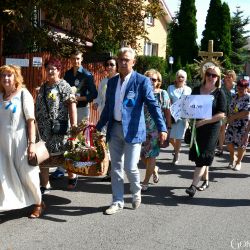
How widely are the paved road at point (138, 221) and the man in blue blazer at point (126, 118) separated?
0.40 metres

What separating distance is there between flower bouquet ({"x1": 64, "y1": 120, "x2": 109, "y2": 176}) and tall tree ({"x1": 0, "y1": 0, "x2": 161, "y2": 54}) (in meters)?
4.56

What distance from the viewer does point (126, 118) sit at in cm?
522

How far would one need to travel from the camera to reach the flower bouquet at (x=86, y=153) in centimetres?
558

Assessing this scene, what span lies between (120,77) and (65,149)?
4.03 feet

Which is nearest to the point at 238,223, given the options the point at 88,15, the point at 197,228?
the point at 197,228

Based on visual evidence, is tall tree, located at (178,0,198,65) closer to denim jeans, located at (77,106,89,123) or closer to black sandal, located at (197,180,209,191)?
denim jeans, located at (77,106,89,123)

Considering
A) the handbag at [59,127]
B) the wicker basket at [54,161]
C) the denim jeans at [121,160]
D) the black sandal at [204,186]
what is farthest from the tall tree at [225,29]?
the denim jeans at [121,160]

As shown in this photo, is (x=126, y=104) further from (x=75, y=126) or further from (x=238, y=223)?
(x=238, y=223)

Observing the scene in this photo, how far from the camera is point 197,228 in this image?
493 cm

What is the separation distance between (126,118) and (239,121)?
160 inches

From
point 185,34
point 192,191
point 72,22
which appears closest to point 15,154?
point 192,191

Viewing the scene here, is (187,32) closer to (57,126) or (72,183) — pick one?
(72,183)

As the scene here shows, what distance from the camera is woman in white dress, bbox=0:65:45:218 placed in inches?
192

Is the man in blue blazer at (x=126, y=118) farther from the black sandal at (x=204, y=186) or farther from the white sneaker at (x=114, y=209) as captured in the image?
the black sandal at (x=204, y=186)
